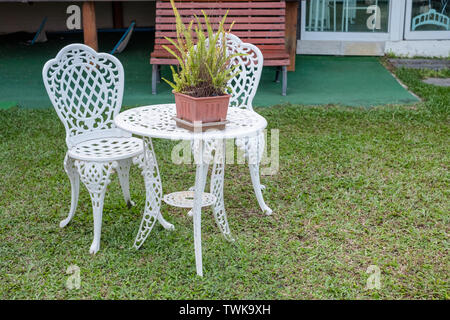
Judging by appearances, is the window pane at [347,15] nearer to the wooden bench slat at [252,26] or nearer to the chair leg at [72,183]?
the wooden bench slat at [252,26]

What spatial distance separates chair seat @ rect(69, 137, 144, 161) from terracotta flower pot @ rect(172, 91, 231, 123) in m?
0.55

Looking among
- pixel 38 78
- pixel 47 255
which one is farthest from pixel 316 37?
pixel 47 255

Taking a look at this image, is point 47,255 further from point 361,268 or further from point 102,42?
point 102,42

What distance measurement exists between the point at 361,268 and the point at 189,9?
5.00m

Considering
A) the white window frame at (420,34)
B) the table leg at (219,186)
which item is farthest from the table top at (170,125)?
the white window frame at (420,34)

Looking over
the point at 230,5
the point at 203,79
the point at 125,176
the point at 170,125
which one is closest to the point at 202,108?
the point at 203,79

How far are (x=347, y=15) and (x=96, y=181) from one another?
7467 millimetres

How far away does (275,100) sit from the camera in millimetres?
6297

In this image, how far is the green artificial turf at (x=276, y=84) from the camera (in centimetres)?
629

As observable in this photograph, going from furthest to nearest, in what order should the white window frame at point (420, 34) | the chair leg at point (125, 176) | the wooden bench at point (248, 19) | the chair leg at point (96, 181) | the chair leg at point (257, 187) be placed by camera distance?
the white window frame at point (420, 34) → the wooden bench at point (248, 19) → the chair leg at point (257, 187) → the chair leg at point (125, 176) → the chair leg at point (96, 181)

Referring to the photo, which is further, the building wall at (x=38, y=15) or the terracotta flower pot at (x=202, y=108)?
the building wall at (x=38, y=15)

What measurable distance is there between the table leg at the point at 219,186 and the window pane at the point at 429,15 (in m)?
7.28

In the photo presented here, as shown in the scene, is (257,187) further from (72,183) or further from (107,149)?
(72,183)

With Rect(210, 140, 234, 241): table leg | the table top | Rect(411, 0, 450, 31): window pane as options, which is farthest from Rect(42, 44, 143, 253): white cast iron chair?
Rect(411, 0, 450, 31): window pane
